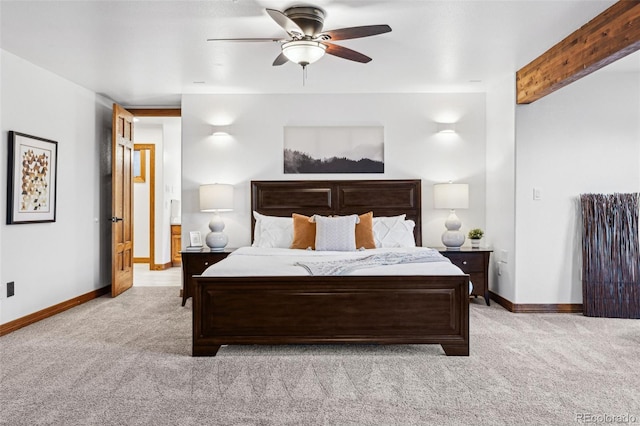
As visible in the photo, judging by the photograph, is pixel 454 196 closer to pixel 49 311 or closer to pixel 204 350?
pixel 204 350

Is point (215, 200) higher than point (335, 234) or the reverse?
higher

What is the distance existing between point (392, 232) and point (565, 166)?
190 cm

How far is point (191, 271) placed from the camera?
5461 mm

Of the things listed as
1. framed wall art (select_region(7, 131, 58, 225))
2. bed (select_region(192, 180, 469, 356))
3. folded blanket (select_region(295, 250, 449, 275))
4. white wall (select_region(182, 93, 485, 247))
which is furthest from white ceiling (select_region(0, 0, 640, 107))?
bed (select_region(192, 180, 469, 356))

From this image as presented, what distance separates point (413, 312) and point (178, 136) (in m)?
7.01

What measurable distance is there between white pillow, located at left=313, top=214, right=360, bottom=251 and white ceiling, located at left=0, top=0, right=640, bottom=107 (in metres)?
1.54

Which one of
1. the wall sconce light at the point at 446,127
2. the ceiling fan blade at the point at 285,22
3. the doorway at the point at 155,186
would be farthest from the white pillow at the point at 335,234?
the doorway at the point at 155,186

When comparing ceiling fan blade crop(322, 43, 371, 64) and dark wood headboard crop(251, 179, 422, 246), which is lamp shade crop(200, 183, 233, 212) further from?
ceiling fan blade crop(322, 43, 371, 64)

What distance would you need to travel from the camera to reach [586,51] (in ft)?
12.3

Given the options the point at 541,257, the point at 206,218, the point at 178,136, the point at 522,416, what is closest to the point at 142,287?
the point at 206,218

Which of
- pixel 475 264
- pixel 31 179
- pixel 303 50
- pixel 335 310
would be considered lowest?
pixel 335 310

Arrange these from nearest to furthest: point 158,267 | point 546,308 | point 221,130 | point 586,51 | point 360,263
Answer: point 586,51
point 360,263
point 546,308
point 221,130
point 158,267

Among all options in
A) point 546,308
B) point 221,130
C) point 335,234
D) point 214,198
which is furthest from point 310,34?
point 546,308

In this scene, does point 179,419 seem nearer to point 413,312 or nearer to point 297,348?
point 297,348
